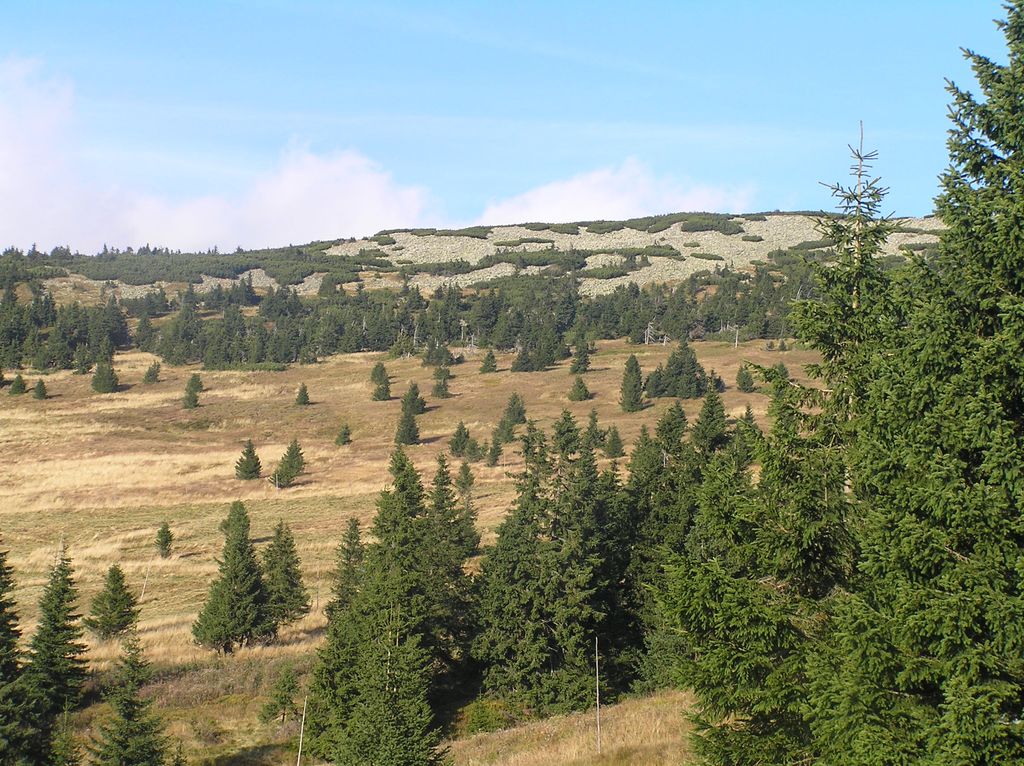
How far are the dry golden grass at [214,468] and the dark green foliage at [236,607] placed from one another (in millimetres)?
834

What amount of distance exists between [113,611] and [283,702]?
33.4ft

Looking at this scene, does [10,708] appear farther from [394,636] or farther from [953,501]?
[953,501]

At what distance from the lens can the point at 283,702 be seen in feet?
87.9

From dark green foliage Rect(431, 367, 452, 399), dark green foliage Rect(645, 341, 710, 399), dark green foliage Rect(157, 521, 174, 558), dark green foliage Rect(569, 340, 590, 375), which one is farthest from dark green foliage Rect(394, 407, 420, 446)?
dark green foliage Rect(569, 340, 590, 375)

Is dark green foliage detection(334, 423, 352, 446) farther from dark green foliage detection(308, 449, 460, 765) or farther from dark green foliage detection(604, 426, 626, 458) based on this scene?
dark green foliage detection(308, 449, 460, 765)

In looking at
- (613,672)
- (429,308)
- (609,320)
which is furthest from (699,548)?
(429,308)

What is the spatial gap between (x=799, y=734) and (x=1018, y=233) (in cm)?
593

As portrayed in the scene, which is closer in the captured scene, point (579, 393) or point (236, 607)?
point (236, 607)

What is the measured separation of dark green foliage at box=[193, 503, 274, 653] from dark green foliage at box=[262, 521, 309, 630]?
2.07 ft

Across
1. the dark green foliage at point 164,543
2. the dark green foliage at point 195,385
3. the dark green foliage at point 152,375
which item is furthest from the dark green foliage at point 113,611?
the dark green foliage at point 152,375

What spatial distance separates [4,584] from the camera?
24422mm

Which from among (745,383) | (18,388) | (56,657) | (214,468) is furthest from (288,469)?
(18,388)

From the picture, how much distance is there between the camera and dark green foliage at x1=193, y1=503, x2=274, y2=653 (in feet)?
108

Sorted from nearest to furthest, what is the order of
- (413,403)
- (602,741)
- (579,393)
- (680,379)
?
(602,741)
(413,403)
(579,393)
(680,379)
